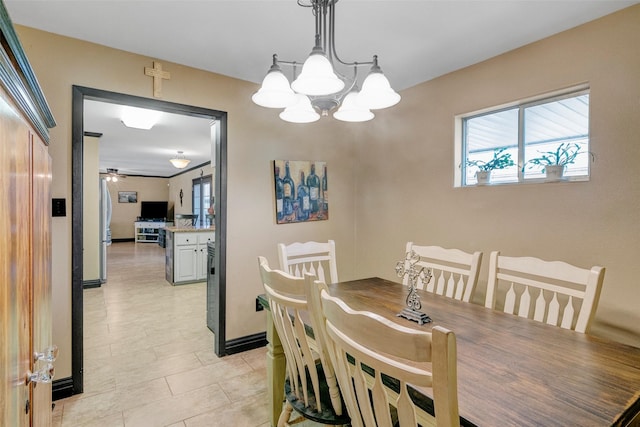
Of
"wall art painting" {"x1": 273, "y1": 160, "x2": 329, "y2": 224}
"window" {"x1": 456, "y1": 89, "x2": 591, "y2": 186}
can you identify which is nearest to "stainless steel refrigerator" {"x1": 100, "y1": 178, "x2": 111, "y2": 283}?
"wall art painting" {"x1": 273, "y1": 160, "x2": 329, "y2": 224}

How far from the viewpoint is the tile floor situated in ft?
6.50

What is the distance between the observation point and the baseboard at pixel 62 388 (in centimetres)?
214

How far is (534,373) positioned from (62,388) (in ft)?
9.05

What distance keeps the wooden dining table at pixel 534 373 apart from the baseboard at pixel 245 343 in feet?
5.57

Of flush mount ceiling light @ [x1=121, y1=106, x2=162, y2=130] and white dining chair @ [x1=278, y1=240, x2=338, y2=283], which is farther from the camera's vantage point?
flush mount ceiling light @ [x1=121, y1=106, x2=162, y2=130]

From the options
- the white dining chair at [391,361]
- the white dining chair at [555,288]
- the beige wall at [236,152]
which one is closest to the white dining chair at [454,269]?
the white dining chair at [555,288]

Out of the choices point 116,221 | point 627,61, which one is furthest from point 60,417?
point 116,221

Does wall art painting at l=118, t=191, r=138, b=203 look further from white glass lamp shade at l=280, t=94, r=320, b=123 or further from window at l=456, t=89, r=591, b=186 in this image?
window at l=456, t=89, r=591, b=186

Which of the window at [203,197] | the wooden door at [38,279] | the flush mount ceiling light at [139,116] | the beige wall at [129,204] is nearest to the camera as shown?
the wooden door at [38,279]

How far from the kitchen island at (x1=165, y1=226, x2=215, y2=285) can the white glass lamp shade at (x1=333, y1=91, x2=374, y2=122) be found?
3976 mm

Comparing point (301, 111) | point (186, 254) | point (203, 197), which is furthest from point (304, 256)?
point (203, 197)

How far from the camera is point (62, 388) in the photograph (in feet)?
7.07

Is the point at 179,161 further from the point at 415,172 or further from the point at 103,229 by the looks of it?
the point at 415,172

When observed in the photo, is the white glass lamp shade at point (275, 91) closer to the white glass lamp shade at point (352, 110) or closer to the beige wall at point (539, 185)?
the white glass lamp shade at point (352, 110)
